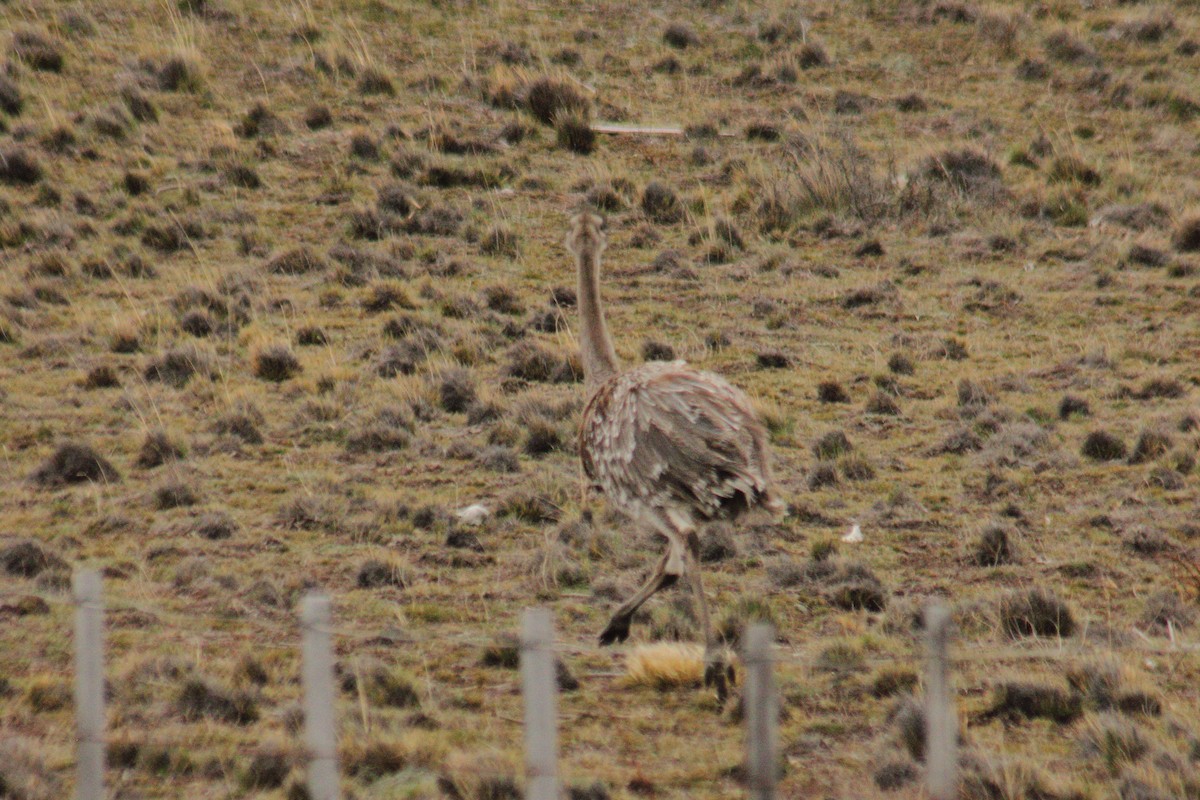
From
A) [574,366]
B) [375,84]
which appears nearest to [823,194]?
[574,366]

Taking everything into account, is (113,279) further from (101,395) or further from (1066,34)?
(1066,34)

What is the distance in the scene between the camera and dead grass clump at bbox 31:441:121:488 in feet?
34.0

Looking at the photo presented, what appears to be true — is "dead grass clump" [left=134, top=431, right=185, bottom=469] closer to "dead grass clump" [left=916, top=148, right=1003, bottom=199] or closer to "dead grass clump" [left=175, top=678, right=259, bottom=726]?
"dead grass clump" [left=175, top=678, right=259, bottom=726]

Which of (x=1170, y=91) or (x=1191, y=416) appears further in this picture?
(x=1170, y=91)

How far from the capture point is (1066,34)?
24453mm

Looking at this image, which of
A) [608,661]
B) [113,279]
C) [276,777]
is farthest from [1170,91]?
[276,777]

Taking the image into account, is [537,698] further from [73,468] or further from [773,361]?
[773,361]

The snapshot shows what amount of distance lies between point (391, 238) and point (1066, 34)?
13.2 meters

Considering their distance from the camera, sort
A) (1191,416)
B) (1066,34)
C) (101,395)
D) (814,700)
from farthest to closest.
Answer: (1066,34) → (101,395) → (1191,416) → (814,700)

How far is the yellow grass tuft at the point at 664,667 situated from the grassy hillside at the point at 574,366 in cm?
5

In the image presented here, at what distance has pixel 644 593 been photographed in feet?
24.8

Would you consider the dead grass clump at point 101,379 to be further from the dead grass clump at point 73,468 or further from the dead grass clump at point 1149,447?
the dead grass clump at point 1149,447

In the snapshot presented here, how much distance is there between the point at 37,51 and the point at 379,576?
14576 millimetres

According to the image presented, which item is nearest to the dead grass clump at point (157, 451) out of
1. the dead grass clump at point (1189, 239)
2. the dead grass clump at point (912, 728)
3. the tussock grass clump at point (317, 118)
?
the dead grass clump at point (912, 728)
